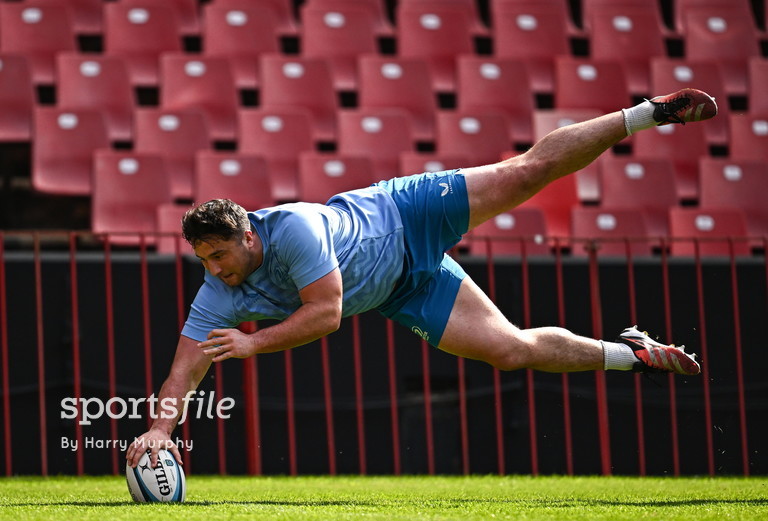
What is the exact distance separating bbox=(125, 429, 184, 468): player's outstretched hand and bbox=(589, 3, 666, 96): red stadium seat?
25.7 feet

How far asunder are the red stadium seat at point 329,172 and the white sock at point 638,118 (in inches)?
173

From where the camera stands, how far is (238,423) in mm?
6859

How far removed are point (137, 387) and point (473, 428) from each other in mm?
2187

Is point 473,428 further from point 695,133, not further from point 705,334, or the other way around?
point 695,133

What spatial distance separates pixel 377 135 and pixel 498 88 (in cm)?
150

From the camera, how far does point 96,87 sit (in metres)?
10.0

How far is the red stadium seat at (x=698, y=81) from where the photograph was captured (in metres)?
10.8

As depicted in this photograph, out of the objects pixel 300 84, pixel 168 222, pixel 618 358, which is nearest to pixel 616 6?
pixel 300 84

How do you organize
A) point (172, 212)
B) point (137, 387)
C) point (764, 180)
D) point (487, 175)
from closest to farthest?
point (487, 175) → point (137, 387) → point (172, 212) → point (764, 180)

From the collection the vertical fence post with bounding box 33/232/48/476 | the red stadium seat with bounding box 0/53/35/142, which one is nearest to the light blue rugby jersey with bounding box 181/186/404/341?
the vertical fence post with bounding box 33/232/48/476

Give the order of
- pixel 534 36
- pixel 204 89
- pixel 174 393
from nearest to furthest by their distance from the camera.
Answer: pixel 174 393 < pixel 204 89 < pixel 534 36

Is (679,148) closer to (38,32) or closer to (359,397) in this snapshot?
(359,397)

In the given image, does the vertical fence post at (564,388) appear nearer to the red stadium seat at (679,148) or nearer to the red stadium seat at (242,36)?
the red stadium seat at (679,148)

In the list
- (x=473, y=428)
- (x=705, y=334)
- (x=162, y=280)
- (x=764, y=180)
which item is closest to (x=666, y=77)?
(x=764, y=180)
